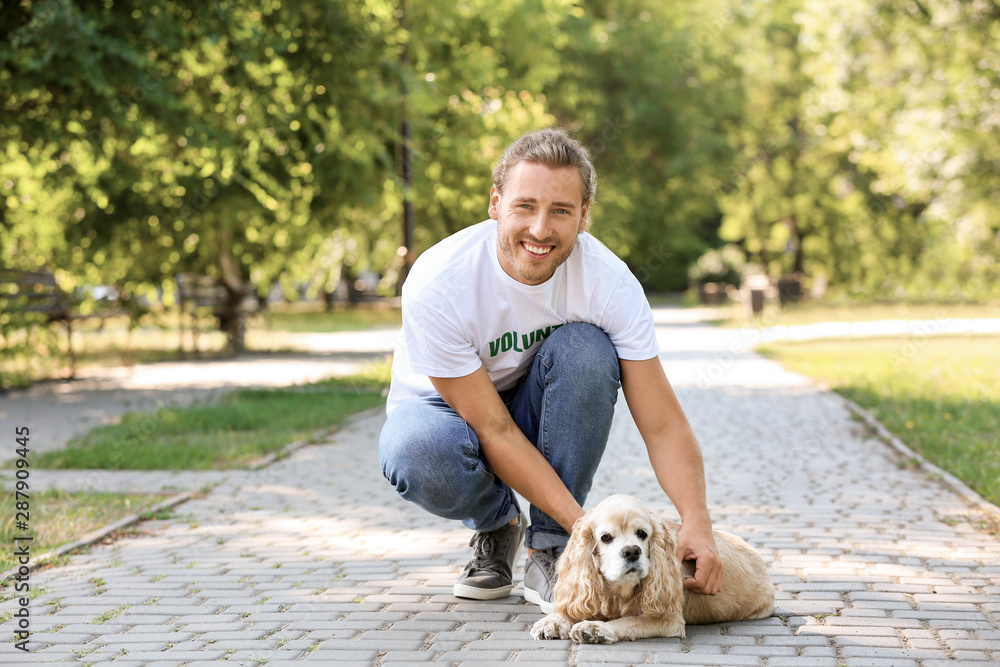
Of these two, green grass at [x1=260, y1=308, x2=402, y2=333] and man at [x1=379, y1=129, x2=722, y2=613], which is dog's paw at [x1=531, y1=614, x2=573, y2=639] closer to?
man at [x1=379, y1=129, x2=722, y2=613]

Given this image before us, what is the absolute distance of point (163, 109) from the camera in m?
12.6

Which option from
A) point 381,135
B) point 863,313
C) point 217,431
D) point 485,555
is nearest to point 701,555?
point 485,555

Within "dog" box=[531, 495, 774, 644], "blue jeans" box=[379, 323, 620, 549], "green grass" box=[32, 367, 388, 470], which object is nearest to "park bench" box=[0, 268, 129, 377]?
"green grass" box=[32, 367, 388, 470]

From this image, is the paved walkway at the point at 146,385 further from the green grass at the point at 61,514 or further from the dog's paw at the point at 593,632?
the dog's paw at the point at 593,632

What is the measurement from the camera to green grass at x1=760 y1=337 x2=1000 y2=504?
25.5 ft

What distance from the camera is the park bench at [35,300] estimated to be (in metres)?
14.0

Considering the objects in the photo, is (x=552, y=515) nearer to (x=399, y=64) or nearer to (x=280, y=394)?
(x=280, y=394)

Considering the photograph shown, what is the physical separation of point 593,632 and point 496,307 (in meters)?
1.29

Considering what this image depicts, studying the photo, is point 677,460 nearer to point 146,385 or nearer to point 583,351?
point 583,351

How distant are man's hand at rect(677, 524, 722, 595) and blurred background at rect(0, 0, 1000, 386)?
9.50m

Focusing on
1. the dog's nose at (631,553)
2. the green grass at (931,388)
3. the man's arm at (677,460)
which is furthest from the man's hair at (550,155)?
the green grass at (931,388)

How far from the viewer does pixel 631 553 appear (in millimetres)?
3338

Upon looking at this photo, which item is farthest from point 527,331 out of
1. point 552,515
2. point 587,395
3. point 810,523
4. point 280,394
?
point 280,394

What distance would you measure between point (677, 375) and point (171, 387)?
23.6ft
